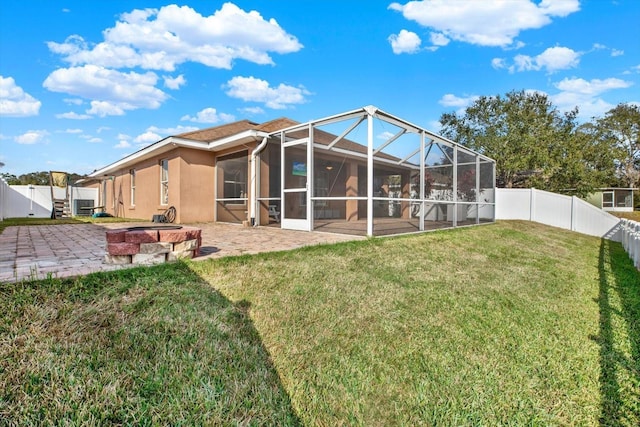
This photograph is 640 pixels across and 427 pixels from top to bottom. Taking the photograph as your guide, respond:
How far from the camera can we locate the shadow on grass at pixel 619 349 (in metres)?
1.99

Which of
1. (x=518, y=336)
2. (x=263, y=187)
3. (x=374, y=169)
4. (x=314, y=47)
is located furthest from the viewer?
(x=314, y=47)

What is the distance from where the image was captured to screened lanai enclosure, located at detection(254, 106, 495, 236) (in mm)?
6777

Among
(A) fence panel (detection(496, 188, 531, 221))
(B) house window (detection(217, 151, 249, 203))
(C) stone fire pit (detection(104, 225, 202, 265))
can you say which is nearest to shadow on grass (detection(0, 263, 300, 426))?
(C) stone fire pit (detection(104, 225, 202, 265))

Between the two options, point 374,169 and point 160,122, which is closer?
point 374,169

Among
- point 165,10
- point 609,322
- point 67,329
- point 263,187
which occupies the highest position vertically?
point 165,10

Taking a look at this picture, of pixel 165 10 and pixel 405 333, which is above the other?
pixel 165 10

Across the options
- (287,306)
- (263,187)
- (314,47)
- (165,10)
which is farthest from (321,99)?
(287,306)

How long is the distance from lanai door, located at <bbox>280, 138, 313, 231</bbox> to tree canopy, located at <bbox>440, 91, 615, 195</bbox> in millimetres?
13214

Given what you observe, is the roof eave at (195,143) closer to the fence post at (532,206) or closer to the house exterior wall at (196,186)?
the house exterior wall at (196,186)

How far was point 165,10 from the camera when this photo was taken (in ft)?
26.8

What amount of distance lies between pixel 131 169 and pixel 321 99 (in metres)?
9.57

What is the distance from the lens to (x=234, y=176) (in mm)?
10078

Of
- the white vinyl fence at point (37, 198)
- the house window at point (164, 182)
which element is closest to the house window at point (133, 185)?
the house window at point (164, 182)

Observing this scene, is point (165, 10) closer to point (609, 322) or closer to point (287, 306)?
point (287, 306)
